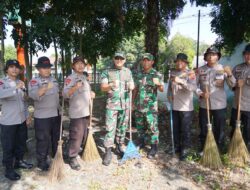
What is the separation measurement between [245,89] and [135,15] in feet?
16.7

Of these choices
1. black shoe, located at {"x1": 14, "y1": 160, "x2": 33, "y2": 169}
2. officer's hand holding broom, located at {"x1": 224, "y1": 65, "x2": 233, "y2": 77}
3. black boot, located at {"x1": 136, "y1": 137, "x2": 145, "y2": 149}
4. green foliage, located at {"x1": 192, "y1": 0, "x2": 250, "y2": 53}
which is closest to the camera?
officer's hand holding broom, located at {"x1": 224, "y1": 65, "x2": 233, "y2": 77}

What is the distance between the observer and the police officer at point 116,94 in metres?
4.93

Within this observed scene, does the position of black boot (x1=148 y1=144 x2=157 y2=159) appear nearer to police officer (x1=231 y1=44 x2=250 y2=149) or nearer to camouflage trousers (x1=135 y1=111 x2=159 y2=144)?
camouflage trousers (x1=135 y1=111 x2=159 y2=144)

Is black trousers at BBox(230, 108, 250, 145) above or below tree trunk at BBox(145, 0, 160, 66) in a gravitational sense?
below

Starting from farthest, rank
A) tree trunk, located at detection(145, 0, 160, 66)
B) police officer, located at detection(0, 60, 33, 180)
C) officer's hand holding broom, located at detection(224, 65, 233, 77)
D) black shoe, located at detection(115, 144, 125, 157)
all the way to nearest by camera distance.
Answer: tree trunk, located at detection(145, 0, 160, 66)
black shoe, located at detection(115, 144, 125, 157)
officer's hand holding broom, located at detection(224, 65, 233, 77)
police officer, located at detection(0, 60, 33, 180)

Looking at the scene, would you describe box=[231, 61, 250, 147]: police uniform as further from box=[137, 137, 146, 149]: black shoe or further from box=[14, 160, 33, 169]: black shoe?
box=[14, 160, 33, 169]: black shoe

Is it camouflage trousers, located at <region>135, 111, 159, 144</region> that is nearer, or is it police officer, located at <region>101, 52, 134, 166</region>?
police officer, located at <region>101, 52, 134, 166</region>

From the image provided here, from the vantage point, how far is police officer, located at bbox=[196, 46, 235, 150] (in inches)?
192

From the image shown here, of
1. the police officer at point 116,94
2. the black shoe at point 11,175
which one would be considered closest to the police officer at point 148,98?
the police officer at point 116,94

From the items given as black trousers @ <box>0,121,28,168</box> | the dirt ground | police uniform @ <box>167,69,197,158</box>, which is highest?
police uniform @ <box>167,69,197,158</box>

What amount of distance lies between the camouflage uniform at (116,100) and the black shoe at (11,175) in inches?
57.3

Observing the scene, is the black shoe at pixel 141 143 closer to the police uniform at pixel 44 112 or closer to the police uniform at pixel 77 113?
the police uniform at pixel 77 113

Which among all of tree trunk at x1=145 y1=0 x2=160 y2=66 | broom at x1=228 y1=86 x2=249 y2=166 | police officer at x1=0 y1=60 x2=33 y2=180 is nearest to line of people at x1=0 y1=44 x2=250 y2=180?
police officer at x1=0 y1=60 x2=33 y2=180

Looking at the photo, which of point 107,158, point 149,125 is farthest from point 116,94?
point 107,158
